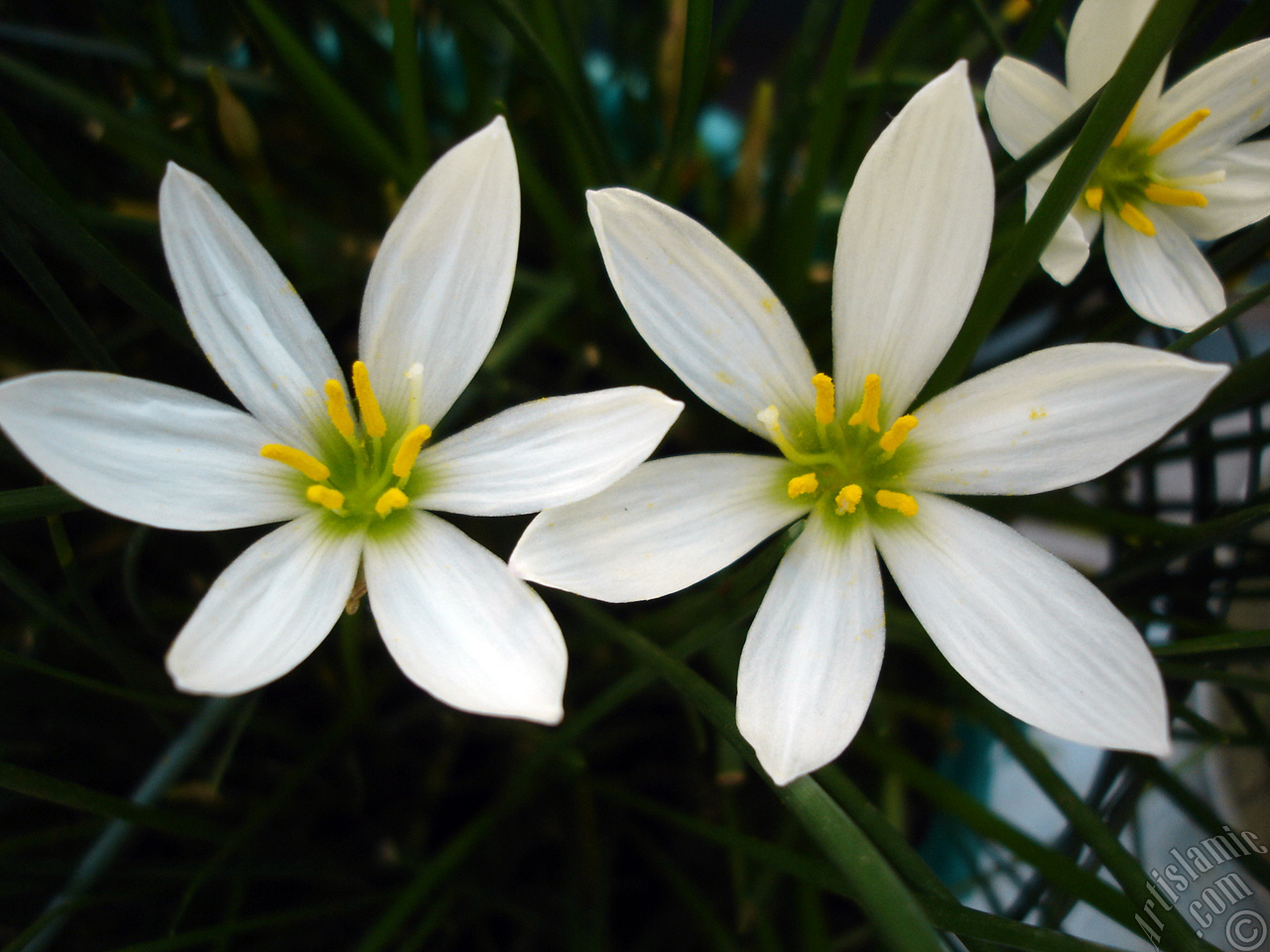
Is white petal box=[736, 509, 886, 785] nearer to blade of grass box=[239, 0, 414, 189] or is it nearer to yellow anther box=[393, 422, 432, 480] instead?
yellow anther box=[393, 422, 432, 480]

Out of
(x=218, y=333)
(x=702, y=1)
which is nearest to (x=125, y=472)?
(x=218, y=333)

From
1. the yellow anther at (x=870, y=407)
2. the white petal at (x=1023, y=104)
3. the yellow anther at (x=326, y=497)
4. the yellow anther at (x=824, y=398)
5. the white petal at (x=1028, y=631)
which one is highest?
the white petal at (x=1023, y=104)

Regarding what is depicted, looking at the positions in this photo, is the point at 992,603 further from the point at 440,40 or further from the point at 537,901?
the point at 440,40

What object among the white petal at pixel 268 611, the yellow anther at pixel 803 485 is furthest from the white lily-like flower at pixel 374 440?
the yellow anther at pixel 803 485

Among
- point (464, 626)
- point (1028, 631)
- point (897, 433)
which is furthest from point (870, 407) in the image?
point (464, 626)

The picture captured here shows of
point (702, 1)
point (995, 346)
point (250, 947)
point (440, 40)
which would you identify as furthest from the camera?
point (440, 40)

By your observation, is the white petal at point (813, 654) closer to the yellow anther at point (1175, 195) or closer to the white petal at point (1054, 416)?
the white petal at point (1054, 416)
